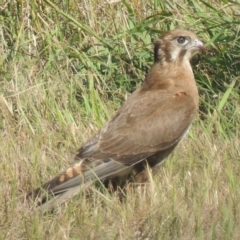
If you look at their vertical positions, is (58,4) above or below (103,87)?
above

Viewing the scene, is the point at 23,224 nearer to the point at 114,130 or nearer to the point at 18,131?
the point at 114,130

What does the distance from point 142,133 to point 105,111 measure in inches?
44.9

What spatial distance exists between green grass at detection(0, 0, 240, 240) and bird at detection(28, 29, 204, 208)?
14 centimetres

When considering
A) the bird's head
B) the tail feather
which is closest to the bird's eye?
the bird's head

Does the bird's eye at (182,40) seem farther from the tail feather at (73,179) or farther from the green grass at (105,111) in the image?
the tail feather at (73,179)

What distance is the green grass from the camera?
5.66 m

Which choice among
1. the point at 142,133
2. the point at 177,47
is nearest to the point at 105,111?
the point at 177,47

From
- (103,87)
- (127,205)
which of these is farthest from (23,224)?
(103,87)

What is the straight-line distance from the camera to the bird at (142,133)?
246 inches

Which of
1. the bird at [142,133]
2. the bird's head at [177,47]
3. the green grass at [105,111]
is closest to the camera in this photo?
the green grass at [105,111]

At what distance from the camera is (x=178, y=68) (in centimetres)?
721

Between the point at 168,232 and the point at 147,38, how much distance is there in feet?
9.92

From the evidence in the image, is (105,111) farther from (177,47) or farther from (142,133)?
(142,133)

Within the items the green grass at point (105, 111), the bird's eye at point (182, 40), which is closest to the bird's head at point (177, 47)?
the bird's eye at point (182, 40)
